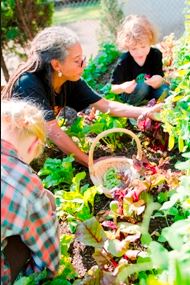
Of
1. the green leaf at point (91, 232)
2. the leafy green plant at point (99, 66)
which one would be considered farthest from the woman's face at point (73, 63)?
the leafy green plant at point (99, 66)

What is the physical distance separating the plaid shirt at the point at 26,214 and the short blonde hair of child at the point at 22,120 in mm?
87

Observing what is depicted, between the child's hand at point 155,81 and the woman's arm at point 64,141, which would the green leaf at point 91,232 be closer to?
the woman's arm at point 64,141

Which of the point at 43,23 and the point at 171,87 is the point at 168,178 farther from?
the point at 43,23

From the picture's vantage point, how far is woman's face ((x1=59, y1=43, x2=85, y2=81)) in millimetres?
2848

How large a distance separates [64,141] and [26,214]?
1306 mm

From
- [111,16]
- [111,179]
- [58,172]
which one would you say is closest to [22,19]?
[111,16]

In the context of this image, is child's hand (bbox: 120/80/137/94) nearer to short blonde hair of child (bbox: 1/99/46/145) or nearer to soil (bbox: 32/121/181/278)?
soil (bbox: 32/121/181/278)

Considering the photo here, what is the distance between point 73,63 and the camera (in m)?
2.86

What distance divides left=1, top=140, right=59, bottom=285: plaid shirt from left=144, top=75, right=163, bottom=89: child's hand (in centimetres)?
179

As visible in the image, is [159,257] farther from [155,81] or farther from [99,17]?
[99,17]

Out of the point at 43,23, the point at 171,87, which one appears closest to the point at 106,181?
the point at 171,87

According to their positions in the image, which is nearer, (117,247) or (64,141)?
(117,247)

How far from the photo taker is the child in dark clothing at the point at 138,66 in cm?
341

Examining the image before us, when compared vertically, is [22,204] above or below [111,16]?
below
